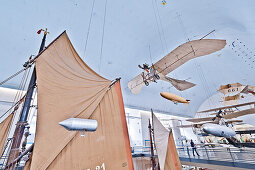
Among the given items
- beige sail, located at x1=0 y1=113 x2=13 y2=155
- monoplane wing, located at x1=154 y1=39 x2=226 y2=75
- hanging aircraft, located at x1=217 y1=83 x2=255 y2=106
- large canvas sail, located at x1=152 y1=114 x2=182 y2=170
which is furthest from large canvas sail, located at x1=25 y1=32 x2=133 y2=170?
hanging aircraft, located at x1=217 y1=83 x2=255 y2=106

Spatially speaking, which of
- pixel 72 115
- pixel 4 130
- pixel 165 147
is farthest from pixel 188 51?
pixel 4 130

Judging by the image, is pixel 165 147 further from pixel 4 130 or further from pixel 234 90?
pixel 234 90

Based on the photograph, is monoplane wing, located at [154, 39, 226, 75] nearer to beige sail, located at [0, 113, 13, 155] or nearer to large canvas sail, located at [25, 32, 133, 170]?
large canvas sail, located at [25, 32, 133, 170]

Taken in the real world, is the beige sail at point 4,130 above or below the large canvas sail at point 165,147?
above

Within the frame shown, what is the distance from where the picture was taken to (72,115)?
9.11 feet

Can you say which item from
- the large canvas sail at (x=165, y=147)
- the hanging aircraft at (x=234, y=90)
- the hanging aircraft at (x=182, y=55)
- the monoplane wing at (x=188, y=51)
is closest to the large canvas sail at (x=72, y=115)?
the large canvas sail at (x=165, y=147)

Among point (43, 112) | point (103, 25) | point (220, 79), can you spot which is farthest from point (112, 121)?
point (220, 79)

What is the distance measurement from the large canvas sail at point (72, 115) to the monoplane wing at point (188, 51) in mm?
4178

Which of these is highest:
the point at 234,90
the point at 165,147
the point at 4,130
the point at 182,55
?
the point at 182,55

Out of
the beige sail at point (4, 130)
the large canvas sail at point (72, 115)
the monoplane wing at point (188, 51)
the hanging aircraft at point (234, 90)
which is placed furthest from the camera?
the hanging aircraft at point (234, 90)

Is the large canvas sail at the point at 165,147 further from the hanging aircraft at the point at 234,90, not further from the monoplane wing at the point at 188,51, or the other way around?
the hanging aircraft at the point at 234,90

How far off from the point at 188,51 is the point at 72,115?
18.8 ft

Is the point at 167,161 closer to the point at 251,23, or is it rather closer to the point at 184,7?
the point at 184,7

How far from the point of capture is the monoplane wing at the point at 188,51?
536 centimetres
